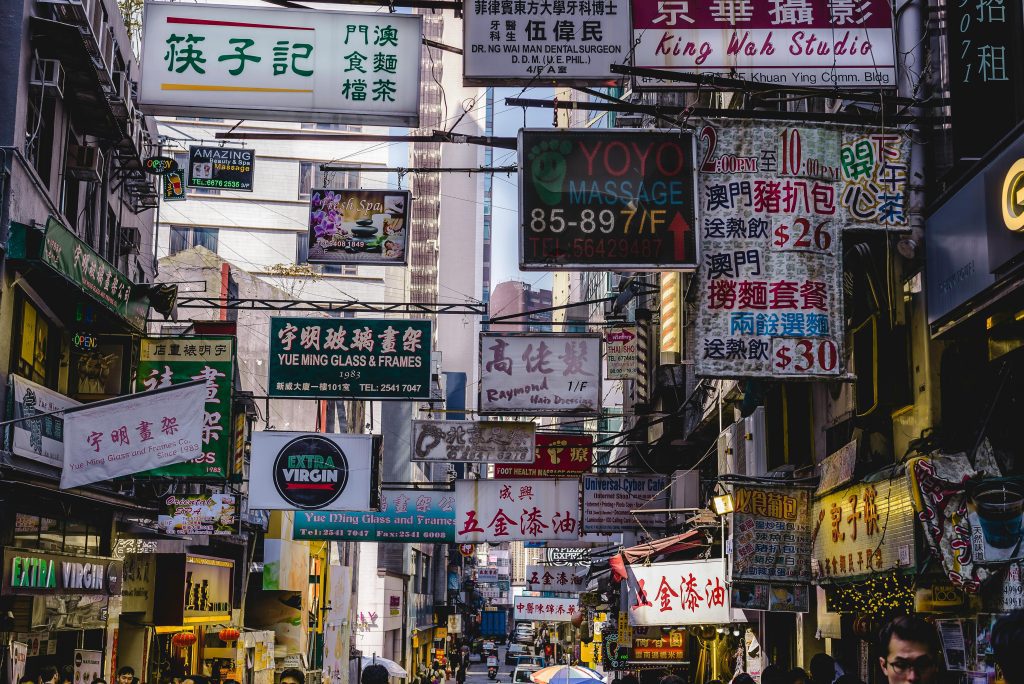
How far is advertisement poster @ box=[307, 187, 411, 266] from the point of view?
1941 cm

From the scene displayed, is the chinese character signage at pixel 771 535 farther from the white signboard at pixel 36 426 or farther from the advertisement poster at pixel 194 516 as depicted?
the advertisement poster at pixel 194 516

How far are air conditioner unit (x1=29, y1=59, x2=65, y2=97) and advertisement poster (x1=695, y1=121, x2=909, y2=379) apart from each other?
985cm

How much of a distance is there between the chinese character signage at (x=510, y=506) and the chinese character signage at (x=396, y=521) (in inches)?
92.4

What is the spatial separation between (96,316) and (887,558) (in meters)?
14.1

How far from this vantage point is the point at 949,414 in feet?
35.9

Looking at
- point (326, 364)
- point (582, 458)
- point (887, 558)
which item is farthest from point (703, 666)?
point (887, 558)

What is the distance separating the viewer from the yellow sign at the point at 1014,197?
827 centimetres

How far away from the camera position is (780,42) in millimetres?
11961

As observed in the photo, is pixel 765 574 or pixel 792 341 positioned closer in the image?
pixel 792 341

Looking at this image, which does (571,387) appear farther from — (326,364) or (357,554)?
(357,554)

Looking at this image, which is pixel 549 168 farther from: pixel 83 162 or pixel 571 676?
pixel 571 676

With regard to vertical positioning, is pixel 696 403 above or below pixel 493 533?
above

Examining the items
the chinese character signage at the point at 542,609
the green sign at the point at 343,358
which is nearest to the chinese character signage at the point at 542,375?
the green sign at the point at 343,358

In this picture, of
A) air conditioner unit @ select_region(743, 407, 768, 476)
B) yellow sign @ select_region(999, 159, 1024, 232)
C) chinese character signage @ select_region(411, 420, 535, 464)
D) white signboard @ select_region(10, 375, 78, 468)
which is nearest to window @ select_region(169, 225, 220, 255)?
chinese character signage @ select_region(411, 420, 535, 464)
